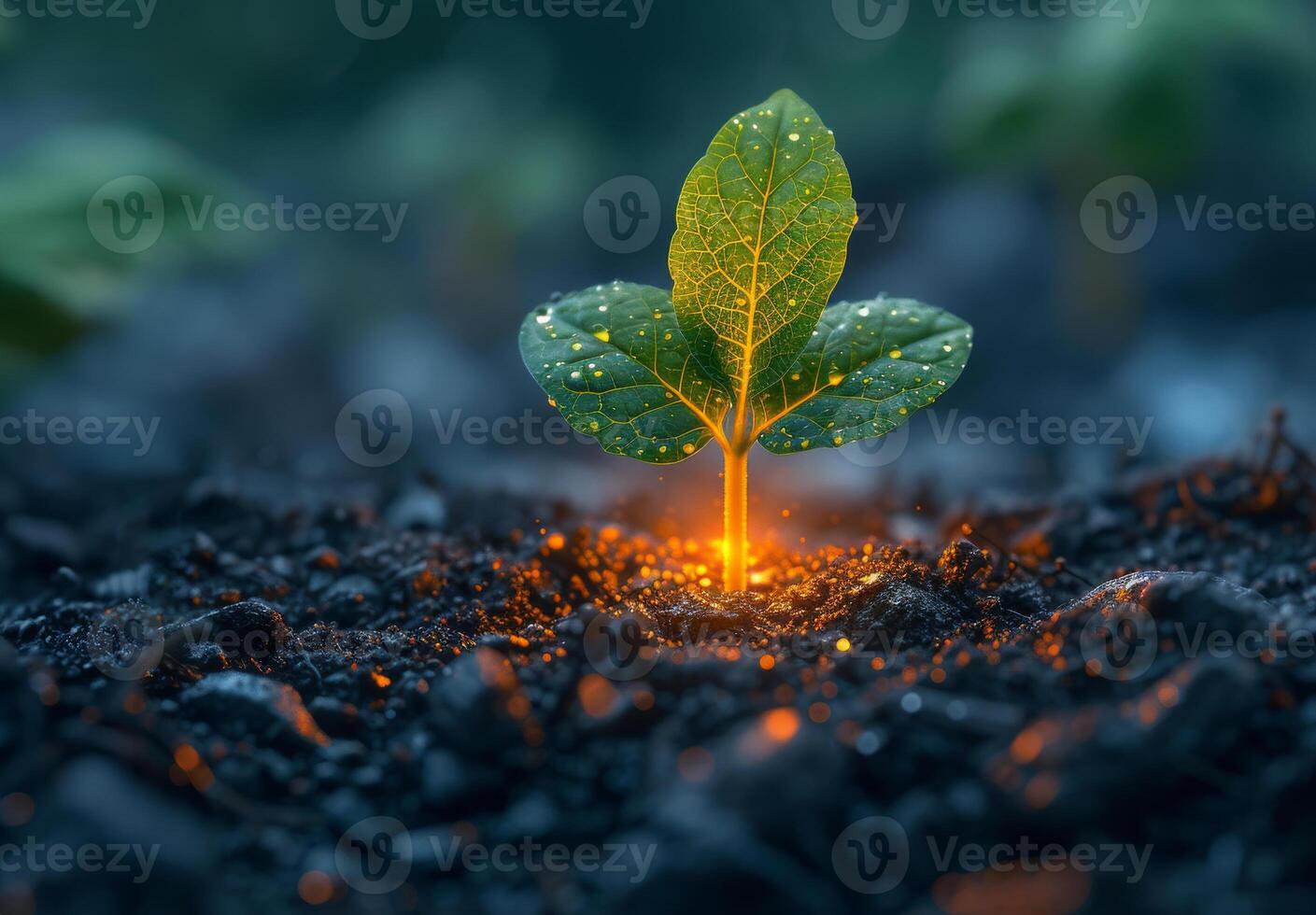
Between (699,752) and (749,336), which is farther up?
(749,336)

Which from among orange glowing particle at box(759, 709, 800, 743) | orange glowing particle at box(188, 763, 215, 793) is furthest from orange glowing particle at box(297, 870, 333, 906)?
orange glowing particle at box(759, 709, 800, 743)

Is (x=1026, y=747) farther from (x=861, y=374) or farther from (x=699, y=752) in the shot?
(x=861, y=374)

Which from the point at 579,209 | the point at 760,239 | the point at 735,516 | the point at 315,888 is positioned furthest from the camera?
the point at 579,209

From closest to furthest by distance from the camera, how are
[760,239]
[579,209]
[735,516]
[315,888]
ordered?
[315,888] → [760,239] → [735,516] → [579,209]

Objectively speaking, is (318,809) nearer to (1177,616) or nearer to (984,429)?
(1177,616)

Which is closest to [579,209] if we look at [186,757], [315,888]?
[186,757]

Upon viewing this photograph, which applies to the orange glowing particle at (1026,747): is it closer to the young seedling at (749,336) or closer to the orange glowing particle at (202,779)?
the young seedling at (749,336)

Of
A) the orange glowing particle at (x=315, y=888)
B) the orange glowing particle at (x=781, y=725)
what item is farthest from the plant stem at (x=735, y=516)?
the orange glowing particle at (x=315, y=888)

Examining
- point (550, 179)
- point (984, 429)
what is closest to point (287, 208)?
point (550, 179)
